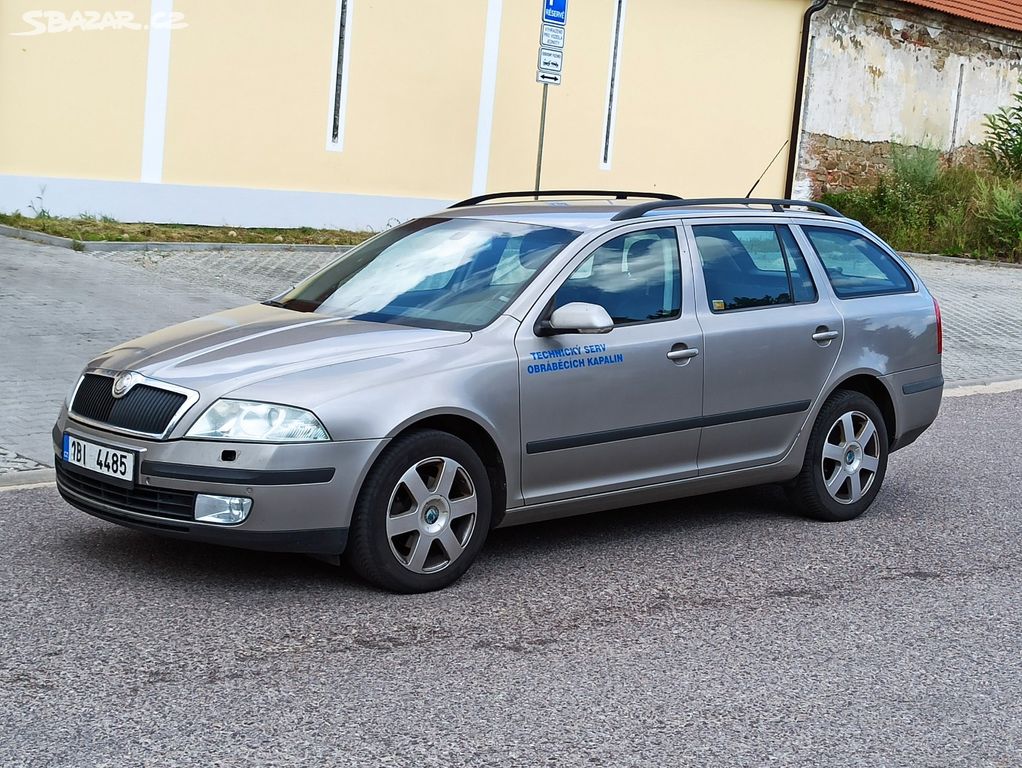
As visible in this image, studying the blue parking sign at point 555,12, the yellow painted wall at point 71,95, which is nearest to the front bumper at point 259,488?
the blue parking sign at point 555,12

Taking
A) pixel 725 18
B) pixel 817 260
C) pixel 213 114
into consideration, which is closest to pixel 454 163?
pixel 213 114

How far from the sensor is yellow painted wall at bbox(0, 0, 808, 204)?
16.0 metres

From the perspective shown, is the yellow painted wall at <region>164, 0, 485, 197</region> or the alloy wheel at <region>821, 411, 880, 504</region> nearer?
the alloy wheel at <region>821, 411, 880, 504</region>

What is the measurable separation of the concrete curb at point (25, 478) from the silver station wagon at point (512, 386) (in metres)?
1.44

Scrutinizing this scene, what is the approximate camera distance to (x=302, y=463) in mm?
5172

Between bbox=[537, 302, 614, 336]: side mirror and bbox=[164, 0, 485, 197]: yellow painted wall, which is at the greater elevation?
bbox=[164, 0, 485, 197]: yellow painted wall

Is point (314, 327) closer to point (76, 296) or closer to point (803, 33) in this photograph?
point (76, 296)

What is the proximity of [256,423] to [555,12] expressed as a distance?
851cm

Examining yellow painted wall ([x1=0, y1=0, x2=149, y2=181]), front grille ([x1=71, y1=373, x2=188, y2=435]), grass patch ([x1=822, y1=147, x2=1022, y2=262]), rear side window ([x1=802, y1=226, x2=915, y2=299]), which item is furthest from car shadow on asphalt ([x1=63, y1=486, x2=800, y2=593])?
grass patch ([x1=822, y1=147, x2=1022, y2=262])

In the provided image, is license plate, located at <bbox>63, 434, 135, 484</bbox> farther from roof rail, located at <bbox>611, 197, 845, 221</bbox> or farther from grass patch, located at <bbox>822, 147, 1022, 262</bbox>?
grass patch, located at <bbox>822, 147, 1022, 262</bbox>

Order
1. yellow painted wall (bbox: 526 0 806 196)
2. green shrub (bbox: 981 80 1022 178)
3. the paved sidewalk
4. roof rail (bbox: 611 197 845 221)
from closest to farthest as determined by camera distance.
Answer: roof rail (bbox: 611 197 845 221) → the paved sidewalk → yellow painted wall (bbox: 526 0 806 196) → green shrub (bbox: 981 80 1022 178)

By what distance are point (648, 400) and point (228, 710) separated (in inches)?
105

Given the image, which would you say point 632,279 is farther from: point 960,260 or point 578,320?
point 960,260

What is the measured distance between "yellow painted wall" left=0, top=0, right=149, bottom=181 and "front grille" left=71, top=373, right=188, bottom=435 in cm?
1095
